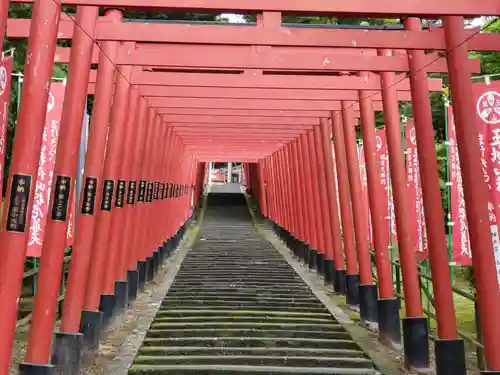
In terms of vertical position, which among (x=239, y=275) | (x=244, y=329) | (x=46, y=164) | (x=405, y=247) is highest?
(x=46, y=164)

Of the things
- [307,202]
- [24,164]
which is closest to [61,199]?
[24,164]

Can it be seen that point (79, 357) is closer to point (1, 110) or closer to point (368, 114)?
point (1, 110)

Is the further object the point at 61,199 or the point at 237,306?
the point at 237,306

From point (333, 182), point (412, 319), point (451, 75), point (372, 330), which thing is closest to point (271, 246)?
point (333, 182)

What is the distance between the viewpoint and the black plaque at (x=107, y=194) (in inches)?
255

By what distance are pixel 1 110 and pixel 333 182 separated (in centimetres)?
684

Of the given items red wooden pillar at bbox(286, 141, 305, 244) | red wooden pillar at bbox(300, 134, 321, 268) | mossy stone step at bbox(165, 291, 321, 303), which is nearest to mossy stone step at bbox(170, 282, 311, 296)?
mossy stone step at bbox(165, 291, 321, 303)

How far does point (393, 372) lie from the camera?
5.32 meters

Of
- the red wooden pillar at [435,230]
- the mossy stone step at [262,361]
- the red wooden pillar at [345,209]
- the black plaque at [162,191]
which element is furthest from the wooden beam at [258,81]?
the black plaque at [162,191]

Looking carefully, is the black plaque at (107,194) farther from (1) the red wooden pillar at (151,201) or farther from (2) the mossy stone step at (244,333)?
(1) the red wooden pillar at (151,201)

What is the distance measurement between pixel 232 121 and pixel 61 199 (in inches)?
260

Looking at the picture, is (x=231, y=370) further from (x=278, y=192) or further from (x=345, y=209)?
(x=278, y=192)

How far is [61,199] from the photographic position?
4.39m

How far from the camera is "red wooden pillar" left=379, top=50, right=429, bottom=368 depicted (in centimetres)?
543
